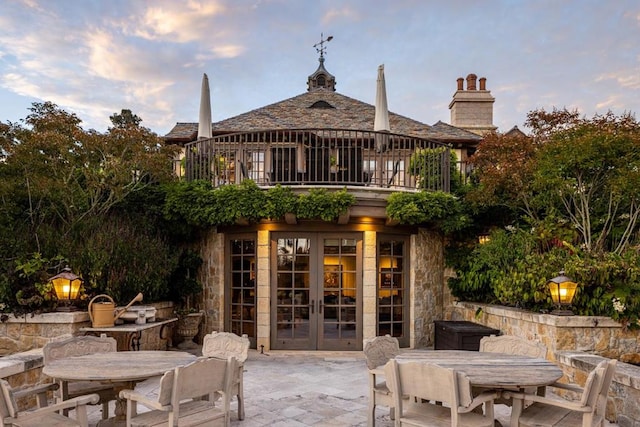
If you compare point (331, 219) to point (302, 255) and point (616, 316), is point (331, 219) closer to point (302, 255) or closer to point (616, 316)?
point (302, 255)

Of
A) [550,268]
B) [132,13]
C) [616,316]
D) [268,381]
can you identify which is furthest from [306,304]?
[132,13]

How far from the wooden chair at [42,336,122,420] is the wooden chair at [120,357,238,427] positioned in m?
0.92

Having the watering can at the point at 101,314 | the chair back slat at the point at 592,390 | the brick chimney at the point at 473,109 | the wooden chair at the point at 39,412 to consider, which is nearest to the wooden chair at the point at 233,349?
the wooden chair at the point at 39,412

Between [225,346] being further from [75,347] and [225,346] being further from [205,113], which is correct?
[205,113]

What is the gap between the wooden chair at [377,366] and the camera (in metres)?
4.25

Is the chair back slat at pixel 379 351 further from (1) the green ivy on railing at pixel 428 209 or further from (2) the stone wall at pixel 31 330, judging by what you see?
(2) the stone wall at pixel 31 330

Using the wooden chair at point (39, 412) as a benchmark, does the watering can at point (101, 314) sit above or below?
above

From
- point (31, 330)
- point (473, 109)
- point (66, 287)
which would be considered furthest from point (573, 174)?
point (473, 109)

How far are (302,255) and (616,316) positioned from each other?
490 centimetres

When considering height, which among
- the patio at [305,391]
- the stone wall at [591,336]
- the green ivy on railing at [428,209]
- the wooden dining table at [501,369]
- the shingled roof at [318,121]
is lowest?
the patio at [305,391]

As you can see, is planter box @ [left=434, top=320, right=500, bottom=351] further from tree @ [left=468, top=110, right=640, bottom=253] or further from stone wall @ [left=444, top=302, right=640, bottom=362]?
tree @ [left=468, top=110, right=640, bottom=253]

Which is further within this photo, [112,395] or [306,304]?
[306,304]

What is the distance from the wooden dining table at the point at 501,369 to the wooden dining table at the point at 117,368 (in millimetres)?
1993

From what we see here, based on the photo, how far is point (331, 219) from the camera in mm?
7891
